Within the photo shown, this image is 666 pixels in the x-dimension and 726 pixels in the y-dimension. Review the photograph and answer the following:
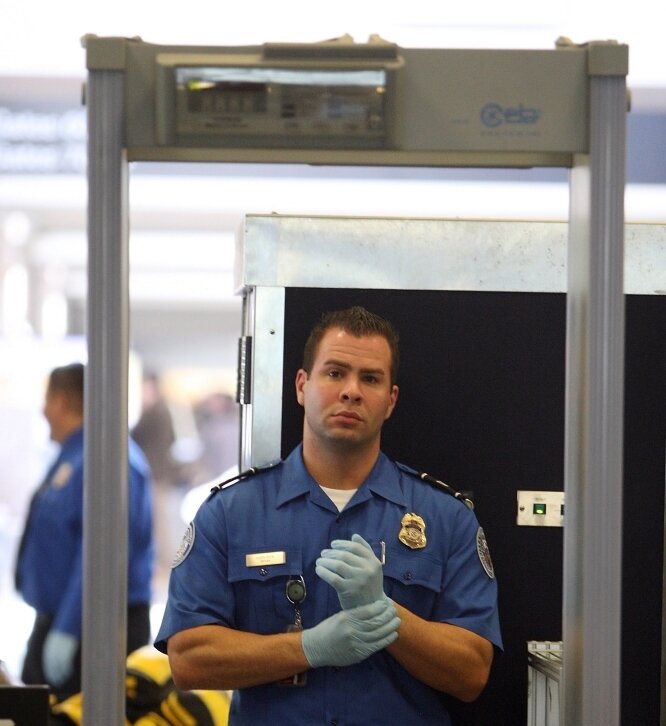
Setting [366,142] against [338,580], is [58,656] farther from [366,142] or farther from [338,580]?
[366,142]

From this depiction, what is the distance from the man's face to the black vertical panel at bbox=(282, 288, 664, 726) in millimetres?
313

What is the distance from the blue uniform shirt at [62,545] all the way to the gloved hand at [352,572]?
79.3 inches

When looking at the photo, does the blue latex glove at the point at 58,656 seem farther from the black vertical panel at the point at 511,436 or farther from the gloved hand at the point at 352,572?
the gloved hand at the point at 352,572

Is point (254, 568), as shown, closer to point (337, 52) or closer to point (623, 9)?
point (337, 52)

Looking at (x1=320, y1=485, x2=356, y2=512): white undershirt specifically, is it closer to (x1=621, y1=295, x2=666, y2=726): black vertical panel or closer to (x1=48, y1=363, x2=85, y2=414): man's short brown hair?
(x1=621, y1=295, x2=666, y2=726): black vertical panel

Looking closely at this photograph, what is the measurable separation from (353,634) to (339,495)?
367 millimetres

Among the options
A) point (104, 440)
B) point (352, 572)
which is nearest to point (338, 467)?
point (352, 572)

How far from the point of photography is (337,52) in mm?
1407

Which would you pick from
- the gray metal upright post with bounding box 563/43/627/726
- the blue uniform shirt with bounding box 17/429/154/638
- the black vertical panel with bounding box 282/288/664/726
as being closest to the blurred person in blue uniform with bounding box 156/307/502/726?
the black vertical panel with bounding box 282/288/664/726

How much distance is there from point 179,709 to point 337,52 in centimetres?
221

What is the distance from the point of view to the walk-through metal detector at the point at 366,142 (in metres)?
1.40

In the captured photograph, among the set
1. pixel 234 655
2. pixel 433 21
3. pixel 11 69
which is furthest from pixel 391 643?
pixel 11 69

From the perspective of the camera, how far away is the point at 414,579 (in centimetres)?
198

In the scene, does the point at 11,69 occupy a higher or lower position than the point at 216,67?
higher
